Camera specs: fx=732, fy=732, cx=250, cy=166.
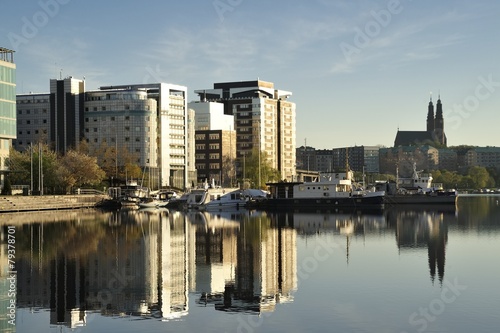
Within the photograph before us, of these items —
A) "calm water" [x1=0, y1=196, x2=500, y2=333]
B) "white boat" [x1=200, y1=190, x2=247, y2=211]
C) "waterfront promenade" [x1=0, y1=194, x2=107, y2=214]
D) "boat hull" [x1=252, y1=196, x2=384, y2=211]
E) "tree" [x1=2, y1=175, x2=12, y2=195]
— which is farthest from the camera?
"boat hull" [x1=252, y1=196, x2=384, y2=211]

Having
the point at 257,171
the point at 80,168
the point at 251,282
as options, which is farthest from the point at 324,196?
the point at 251,282

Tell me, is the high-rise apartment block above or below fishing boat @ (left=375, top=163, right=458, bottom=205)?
above

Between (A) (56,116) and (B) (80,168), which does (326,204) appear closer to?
(B) (80,168)

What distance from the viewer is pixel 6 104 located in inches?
4710

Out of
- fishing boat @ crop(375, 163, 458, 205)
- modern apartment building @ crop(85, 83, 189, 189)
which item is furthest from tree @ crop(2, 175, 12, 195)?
fishing boat @ crop(375, 163, 458, 205)

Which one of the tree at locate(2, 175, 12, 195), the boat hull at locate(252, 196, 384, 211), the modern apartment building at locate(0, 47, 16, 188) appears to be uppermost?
the modern apartment building at locate(0, 47, 16, 188)

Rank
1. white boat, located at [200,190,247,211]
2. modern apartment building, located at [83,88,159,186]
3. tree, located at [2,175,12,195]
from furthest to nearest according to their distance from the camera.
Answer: modern apartment building, located at [83,88,159,186], white boat, located at [200,190,247,211], tree, located at [2,175,12,195]

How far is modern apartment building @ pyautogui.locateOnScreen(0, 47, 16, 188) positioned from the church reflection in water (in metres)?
45.5

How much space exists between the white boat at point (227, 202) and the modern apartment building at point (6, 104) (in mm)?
33516

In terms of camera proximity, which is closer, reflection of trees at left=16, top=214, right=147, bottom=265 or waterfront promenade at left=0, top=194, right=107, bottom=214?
reflection of trees at left=16, top=214, right=147, bottom=265

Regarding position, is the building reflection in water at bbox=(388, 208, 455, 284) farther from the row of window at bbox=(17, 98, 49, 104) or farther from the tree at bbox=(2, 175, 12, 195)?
the row of window at bbox=(17, 98, 49, 104)

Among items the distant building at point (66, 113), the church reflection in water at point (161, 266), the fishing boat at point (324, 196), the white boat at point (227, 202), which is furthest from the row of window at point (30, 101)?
the church reflection in water at point (161, 266)

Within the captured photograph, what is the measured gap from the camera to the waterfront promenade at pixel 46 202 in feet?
341

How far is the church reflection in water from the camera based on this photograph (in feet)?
109
